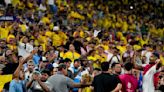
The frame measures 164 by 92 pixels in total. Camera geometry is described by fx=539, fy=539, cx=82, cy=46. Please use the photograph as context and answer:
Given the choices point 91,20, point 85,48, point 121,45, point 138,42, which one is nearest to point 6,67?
point 85,48

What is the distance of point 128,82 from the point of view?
1055 centimetres

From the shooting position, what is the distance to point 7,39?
14.6 meters

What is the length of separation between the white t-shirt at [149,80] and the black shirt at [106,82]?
2094 millimetres

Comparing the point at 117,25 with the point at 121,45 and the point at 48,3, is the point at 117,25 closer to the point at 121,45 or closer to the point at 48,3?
the point at 48,3

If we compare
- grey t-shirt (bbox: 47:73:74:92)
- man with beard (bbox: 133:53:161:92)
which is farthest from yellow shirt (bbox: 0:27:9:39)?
grey t-shirt (bbox: 47:73:74:92)

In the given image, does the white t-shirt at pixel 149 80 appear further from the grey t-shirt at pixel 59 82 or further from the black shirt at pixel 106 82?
the grey t-shirt at pixel 59 82

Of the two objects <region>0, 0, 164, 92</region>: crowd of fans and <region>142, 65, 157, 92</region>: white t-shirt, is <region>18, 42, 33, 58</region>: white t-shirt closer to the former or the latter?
<region>0, 0, 164, 92</region>: crowd of fans

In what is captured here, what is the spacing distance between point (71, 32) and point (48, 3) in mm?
3987

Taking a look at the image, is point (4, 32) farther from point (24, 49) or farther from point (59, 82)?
point (59, 82)

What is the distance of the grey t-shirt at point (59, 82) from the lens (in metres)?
9.91

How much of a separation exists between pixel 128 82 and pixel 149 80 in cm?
111

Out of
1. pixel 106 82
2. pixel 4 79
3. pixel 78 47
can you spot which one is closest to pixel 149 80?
pixel 106 82

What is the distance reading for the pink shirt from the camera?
10477 millimetres

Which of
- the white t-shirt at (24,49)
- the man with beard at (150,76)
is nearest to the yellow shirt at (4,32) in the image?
the white t-shirt at (24,49)
